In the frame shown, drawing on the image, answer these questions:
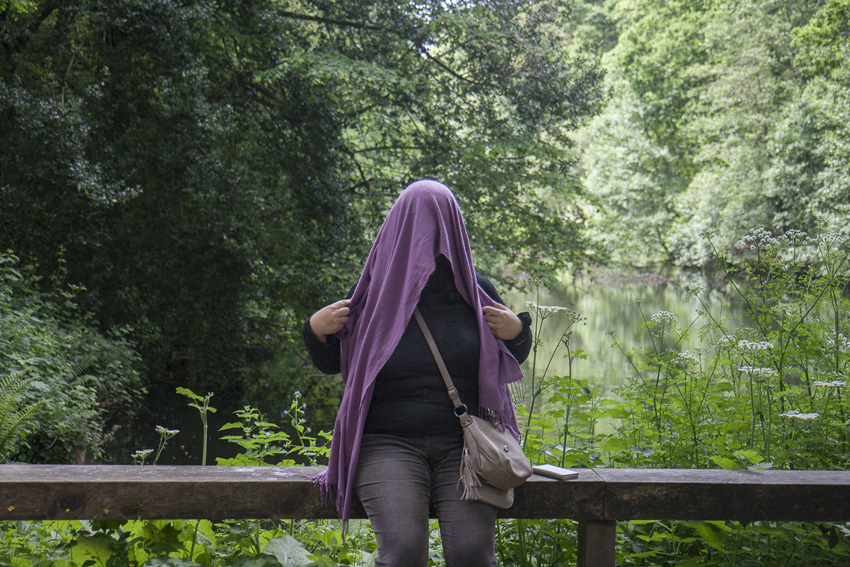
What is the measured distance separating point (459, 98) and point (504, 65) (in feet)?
2.97

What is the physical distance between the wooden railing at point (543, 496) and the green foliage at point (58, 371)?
2524 millimetres

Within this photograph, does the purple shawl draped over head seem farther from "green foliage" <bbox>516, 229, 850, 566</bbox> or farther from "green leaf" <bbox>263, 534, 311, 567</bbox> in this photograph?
"green foliage" <bbox>516, 229, 850, 566</bbox>

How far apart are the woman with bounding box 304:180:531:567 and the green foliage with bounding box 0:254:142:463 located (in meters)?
2.86

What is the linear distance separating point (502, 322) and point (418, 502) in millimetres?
596

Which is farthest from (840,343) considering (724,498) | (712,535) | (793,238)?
(724,498)

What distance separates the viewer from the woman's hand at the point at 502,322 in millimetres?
2383

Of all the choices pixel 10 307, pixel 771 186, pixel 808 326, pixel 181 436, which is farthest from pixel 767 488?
pixel 771 186

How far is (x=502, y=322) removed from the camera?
238cm

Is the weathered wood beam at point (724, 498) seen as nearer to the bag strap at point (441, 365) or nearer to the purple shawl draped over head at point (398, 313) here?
the purple shawl draped over head at point (398, 313)

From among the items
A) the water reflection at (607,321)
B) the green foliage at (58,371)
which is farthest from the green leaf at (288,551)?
the water reflection at (607,321)

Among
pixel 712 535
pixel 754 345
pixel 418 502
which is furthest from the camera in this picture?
pixel 754 345

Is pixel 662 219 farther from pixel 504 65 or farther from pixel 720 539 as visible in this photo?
pixel 720 539

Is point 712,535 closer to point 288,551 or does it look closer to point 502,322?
point 502,322

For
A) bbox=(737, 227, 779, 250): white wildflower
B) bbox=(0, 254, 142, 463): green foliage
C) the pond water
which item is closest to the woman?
the pond water
